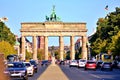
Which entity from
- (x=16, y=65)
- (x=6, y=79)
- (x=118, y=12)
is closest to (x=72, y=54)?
(x=118, y=12)

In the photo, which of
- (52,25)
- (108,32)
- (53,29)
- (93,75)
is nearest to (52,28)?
(53,29)

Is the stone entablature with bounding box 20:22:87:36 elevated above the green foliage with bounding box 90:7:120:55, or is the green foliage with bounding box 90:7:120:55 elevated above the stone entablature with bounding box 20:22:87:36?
the stone entablature with bounding box 20:22:87:36

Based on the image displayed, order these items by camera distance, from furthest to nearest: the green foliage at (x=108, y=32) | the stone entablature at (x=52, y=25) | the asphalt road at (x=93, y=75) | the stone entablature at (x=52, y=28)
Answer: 1. the stone entablature at (x=52, y=28)
2. the stone entablature at (x=52, y=25)
3. the green foliage at (x=108, y=32)
4. the asphalt road at (x=93, y=75)

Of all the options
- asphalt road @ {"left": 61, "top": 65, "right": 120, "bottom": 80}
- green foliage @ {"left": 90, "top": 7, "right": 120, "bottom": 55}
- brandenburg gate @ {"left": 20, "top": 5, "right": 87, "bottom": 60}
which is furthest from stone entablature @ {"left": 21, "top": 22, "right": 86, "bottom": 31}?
asphalt road @ {"left": 61, "top": 65, "right": 120, "bottom": 80}

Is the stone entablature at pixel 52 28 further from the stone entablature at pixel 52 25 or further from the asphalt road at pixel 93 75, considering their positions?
the asphalt road at pixel 93 75

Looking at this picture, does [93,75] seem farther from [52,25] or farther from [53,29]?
[53,29]

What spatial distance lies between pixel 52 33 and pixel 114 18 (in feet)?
204

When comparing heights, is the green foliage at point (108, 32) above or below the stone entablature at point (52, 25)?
below

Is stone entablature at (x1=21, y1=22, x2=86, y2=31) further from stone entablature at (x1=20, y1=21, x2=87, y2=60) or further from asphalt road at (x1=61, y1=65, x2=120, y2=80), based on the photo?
asphalt road at (x1=61, y1=65, x2=120, y2=80)

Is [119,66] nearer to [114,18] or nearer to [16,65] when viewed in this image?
[114,18]

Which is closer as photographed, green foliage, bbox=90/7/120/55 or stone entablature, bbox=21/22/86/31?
green foliage, bbox=90/7/120/55

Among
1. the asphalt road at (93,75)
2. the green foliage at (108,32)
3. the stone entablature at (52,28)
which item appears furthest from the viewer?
the stone entablature at (52,28)

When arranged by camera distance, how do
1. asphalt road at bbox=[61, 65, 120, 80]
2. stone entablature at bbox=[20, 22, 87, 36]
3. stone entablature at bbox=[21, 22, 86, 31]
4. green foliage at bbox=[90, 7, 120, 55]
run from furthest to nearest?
stone entablature at bbox=[20, 22, 87, 36] < stone entablature at bbox=[21, 22, 86, 31] < green foliage at bbox=[90, 7, 120, 55] < asphalt road at bbox=[61, 65, 120, 80]

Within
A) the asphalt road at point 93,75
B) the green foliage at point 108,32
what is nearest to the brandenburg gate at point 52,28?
the green foliage at point 108,32
